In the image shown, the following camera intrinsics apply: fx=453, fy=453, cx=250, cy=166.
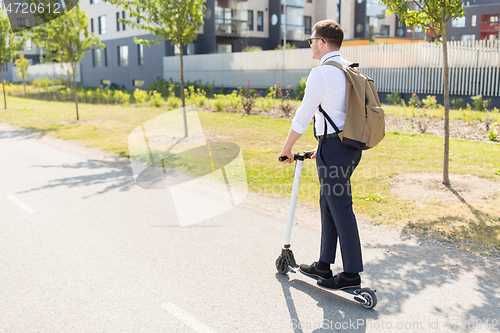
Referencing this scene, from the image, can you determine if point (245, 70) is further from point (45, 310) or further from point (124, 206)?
point (45, 310)

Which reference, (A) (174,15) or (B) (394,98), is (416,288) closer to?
(A) (174,15)

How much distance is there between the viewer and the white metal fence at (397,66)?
18.7 metres

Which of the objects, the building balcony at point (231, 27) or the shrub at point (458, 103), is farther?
the building balcony at point (231, 27)

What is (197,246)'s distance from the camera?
15.9ft

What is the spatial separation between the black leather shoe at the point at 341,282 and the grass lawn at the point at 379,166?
68.5 inches

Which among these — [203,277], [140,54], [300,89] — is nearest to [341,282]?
[203,277]

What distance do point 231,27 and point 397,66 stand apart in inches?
738

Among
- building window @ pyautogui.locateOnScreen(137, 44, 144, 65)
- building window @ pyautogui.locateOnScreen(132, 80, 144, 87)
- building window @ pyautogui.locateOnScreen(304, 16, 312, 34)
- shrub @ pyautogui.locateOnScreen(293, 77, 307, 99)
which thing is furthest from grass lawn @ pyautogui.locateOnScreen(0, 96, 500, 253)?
building window @ pyautogui.locateOnScreen(304, 16, 312, 34)

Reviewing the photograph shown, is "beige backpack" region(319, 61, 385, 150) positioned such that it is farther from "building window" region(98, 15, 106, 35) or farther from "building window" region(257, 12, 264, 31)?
"building window" region(98, 15, 106, 35)

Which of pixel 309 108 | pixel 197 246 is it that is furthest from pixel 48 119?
pixel 309 108

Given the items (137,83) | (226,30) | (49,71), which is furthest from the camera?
(49,71)

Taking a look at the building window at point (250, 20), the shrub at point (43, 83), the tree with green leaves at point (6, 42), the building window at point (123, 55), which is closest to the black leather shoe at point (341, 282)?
the tree with green leaves at point (6, 42)

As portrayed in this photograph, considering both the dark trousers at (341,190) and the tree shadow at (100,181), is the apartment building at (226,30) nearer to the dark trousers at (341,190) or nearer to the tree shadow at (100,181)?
the tree shadow at (100,181)

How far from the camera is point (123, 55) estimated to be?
40469mm
